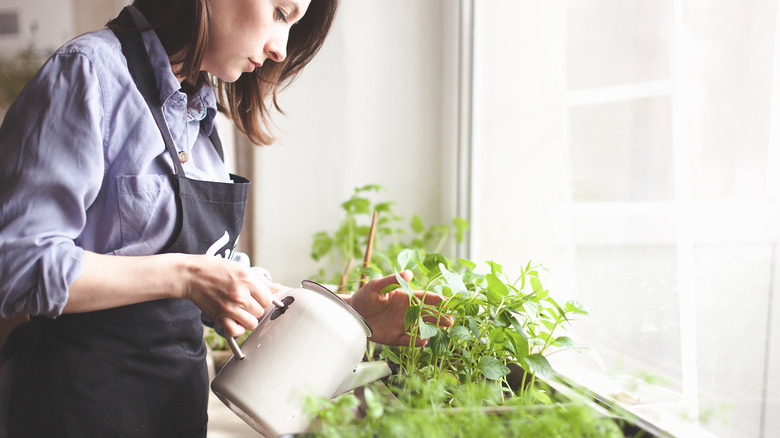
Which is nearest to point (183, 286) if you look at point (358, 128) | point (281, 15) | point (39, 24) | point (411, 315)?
point (411, 315)

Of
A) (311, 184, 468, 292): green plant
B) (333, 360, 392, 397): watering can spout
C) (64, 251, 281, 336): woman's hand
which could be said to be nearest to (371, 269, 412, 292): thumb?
(333, 360, 392, 397): watering can spout

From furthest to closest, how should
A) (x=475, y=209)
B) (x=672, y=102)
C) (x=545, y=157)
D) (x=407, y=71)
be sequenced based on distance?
(x=407, y=71) < (x=475, y=209) < (x=545, y=157) < (x=672, y=102)

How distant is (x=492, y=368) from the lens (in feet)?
2.42

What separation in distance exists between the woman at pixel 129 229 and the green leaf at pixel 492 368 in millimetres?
156

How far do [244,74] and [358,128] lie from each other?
90 cm

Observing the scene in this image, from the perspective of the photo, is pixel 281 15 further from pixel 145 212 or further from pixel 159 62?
pixel 145 212

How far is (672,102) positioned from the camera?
0.88 m

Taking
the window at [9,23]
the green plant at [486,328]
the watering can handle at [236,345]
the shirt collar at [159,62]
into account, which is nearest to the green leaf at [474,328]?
the green plant at [486,328]

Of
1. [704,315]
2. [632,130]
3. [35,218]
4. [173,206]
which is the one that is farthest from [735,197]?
[35,218]

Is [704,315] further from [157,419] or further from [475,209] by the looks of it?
[475,209]

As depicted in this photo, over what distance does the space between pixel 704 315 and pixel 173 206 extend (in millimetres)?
724

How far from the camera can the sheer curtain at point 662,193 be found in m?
0.72

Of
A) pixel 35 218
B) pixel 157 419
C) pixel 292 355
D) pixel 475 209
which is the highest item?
pixel 475 209

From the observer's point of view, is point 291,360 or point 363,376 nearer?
point 291,360
